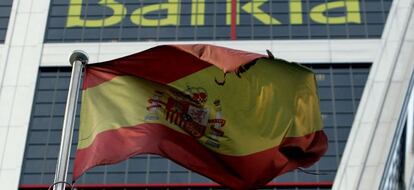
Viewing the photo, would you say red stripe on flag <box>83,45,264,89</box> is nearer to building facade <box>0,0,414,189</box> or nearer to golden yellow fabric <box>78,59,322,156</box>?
golden yellow fabric <box>78,59,322,156</box>

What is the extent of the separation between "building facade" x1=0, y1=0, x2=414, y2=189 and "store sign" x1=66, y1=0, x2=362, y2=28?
6 cm

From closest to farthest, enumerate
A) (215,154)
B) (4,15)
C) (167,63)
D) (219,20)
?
(215,154) < (167,63) < (219,20) < (4,15)

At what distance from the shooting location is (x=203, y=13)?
6078 centimetres

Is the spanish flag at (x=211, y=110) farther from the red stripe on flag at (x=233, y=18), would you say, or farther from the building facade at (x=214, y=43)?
the red stripe on flag at (x=233, y=18)

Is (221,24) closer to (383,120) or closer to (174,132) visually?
(383,120)

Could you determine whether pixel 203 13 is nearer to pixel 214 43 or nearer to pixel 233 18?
pixel 233 18

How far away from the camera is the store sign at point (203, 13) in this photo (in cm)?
6034

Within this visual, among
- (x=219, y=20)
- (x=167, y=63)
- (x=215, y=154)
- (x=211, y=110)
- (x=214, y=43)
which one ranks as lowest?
(x=215, y=154)

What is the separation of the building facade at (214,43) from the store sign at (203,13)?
6 centimetres

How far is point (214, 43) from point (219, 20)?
7.66 feet

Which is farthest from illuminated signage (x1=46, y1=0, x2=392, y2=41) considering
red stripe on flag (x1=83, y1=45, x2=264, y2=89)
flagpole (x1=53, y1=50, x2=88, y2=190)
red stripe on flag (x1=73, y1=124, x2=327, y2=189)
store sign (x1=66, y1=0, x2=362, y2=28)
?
flagpole (x1=53, y1=50, x2=88, y2=190)

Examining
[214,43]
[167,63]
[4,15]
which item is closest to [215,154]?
[167,63]

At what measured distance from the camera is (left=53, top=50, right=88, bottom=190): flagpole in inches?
797

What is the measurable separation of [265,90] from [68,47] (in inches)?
1489
